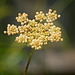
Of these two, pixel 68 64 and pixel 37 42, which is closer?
pixel 37 42

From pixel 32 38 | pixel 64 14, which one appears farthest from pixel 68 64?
pixel 32 38

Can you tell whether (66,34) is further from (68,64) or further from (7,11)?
(7,11)

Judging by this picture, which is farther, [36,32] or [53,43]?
[53,43]

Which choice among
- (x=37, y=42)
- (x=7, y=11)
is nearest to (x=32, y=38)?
(x=37, y=42)

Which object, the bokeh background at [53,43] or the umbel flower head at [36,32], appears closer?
the umbel flower head at [36,32]

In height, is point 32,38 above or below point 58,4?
below

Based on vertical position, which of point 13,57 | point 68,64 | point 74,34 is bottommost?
point 68,64

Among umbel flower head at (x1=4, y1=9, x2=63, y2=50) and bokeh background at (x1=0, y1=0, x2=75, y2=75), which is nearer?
umbel flower head at (x1=4, y1=9, x2=63, y2=50)

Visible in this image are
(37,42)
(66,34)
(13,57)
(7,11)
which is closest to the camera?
(37,42)

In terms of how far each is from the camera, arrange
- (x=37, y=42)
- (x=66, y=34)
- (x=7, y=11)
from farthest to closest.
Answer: (x=66, y=34) < (x=7, y=11) < (x=37, y=42)
